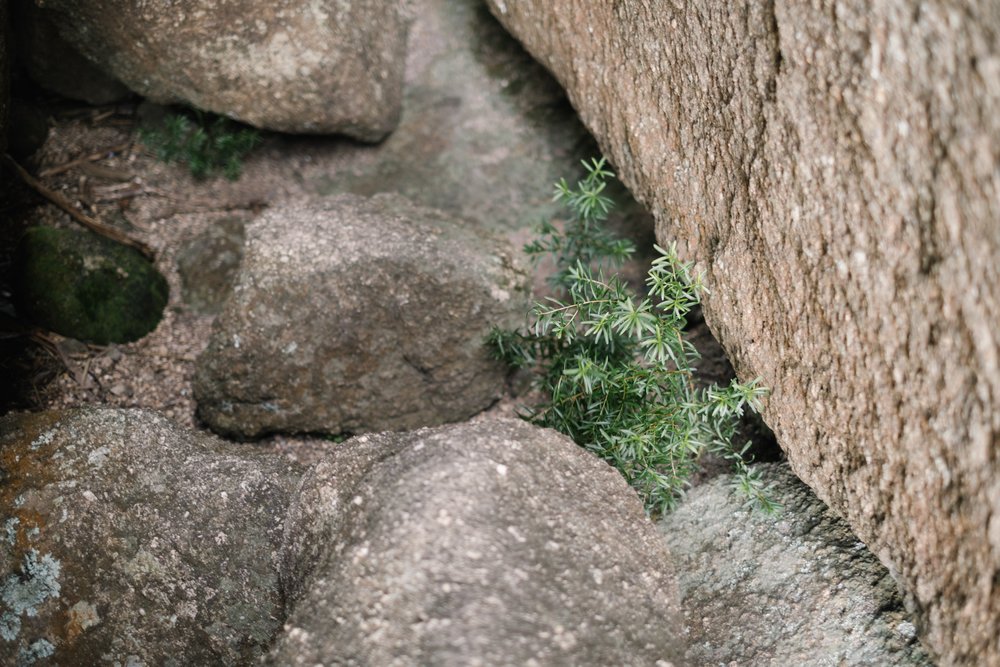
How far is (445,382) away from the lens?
3.18m

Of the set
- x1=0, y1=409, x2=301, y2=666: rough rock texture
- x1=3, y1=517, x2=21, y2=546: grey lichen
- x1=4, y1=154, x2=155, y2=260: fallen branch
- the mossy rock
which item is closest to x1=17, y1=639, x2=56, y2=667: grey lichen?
x1=0, y1=409, x2=301, y2=666: rough rock texture

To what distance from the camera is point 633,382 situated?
2.64m

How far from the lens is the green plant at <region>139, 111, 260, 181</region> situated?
3.78 metres

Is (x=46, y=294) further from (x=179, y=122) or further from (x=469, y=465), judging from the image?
(x=469, y=465)

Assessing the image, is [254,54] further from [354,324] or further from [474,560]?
[474,560]

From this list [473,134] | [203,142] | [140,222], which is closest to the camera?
[140,222]

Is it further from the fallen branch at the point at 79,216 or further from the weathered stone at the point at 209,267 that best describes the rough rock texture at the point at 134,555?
the fallen branch at the point at 79,216

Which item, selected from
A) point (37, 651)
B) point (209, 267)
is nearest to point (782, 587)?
point (37, 651)

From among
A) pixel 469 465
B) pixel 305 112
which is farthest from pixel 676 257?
pixel 305 112

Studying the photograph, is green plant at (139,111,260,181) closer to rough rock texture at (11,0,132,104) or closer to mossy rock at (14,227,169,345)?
rough rock texture at (11,0,132,104)

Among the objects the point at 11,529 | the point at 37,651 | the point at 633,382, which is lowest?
the point at 633,382

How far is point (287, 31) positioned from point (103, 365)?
4.64 ft

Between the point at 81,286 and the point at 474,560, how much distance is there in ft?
6.86

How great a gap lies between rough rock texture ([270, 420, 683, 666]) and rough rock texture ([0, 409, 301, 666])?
0.14m
